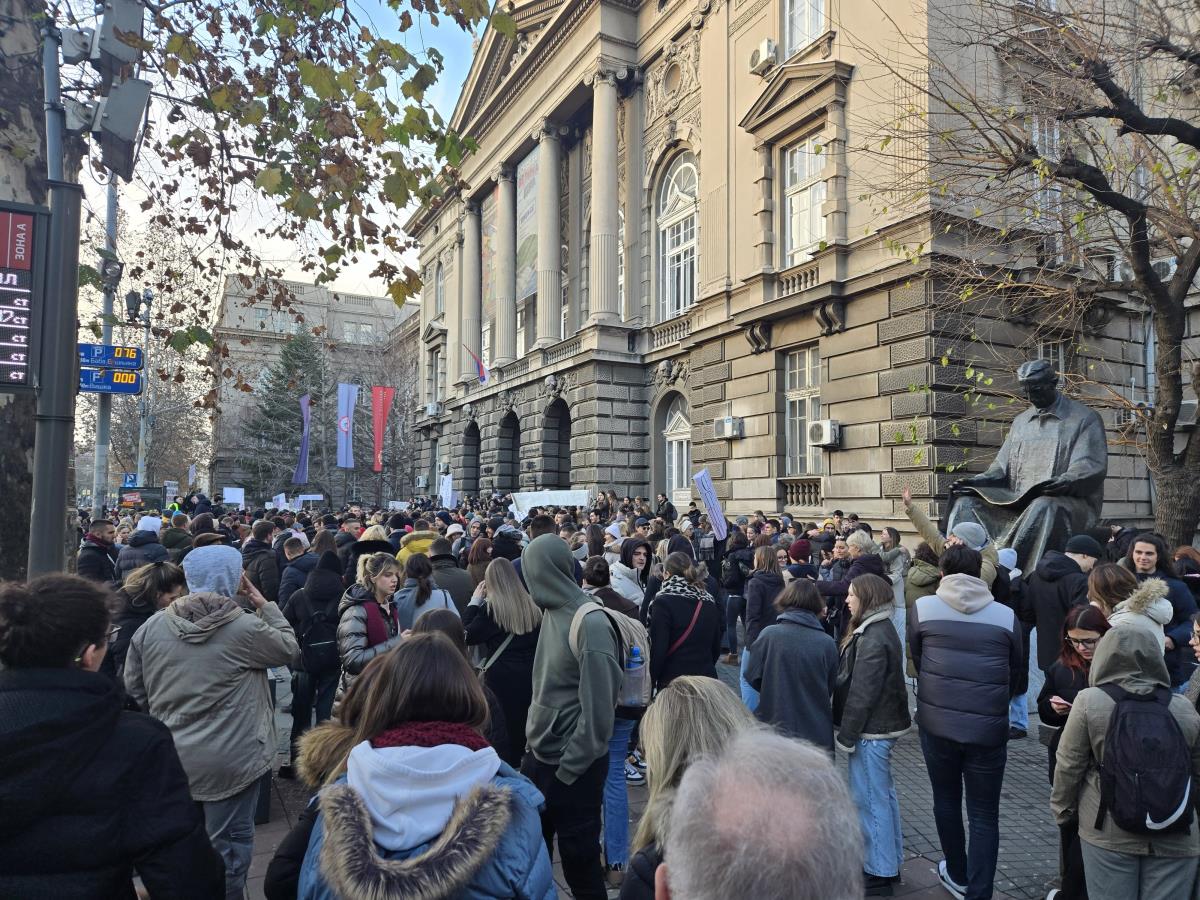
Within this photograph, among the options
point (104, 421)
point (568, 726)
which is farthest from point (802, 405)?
point (568, 726)

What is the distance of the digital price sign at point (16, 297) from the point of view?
405cm

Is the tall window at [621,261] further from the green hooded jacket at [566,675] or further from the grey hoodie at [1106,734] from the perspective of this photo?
the grey hoodie at [1106,734]

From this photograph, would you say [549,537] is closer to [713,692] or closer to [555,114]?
[713,692]

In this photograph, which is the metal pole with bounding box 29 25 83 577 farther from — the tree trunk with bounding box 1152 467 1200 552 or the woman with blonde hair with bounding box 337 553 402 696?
the tree trunk with bounding box 1152 467 1200 552

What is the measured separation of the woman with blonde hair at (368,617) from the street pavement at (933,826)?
1.16 metres

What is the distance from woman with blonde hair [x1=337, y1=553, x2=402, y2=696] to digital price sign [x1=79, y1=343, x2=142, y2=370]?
701cm

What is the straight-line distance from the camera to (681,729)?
2.48m

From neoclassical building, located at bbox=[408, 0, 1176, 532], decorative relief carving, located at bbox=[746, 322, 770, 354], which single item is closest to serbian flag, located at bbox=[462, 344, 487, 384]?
neoclassical building, located at bbox=[408, 0, 1176, 532]

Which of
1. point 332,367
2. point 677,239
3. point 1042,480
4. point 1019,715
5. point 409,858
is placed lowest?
point 1019,715

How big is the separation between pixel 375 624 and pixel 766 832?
4542mm

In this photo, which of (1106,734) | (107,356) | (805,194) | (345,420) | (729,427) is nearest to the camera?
(1106,734)

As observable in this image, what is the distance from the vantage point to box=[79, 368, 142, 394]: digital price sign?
31.4ft

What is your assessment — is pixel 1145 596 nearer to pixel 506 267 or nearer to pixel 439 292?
pixel 506 267

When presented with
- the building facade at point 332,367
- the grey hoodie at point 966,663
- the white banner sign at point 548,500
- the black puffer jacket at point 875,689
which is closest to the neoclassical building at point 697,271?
the white banner sign at point 548,500
